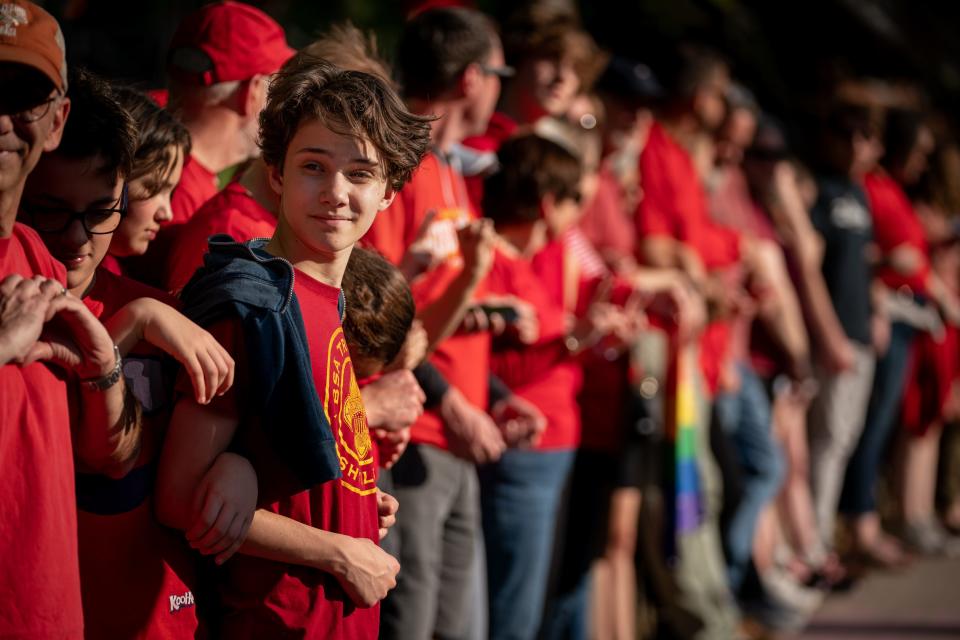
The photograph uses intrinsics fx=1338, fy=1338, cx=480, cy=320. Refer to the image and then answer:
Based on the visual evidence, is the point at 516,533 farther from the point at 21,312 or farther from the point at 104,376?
the point at 21,312

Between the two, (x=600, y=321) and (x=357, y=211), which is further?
(x=600, y=321)

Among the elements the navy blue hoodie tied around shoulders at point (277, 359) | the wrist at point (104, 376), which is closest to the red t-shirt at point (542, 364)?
the navy blue hoodie tied around shoulders at point (277, 359)

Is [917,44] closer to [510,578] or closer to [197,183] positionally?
[510,578]

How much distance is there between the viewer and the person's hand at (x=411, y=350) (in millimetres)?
2889

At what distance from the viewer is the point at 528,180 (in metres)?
4.07

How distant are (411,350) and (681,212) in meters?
2.76

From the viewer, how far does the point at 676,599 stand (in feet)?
17.8

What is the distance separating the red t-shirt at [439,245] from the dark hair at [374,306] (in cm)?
52

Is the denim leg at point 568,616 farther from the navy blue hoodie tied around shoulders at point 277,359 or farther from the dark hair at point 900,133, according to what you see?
the dark hair at point 900,133

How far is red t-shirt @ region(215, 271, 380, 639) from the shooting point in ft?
7.53

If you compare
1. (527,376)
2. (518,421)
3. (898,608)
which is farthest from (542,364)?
(898,608)

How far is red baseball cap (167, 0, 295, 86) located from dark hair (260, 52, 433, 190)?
0.69 metres

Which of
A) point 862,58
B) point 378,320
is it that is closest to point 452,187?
point 378,320

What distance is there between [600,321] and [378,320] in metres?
1.63
